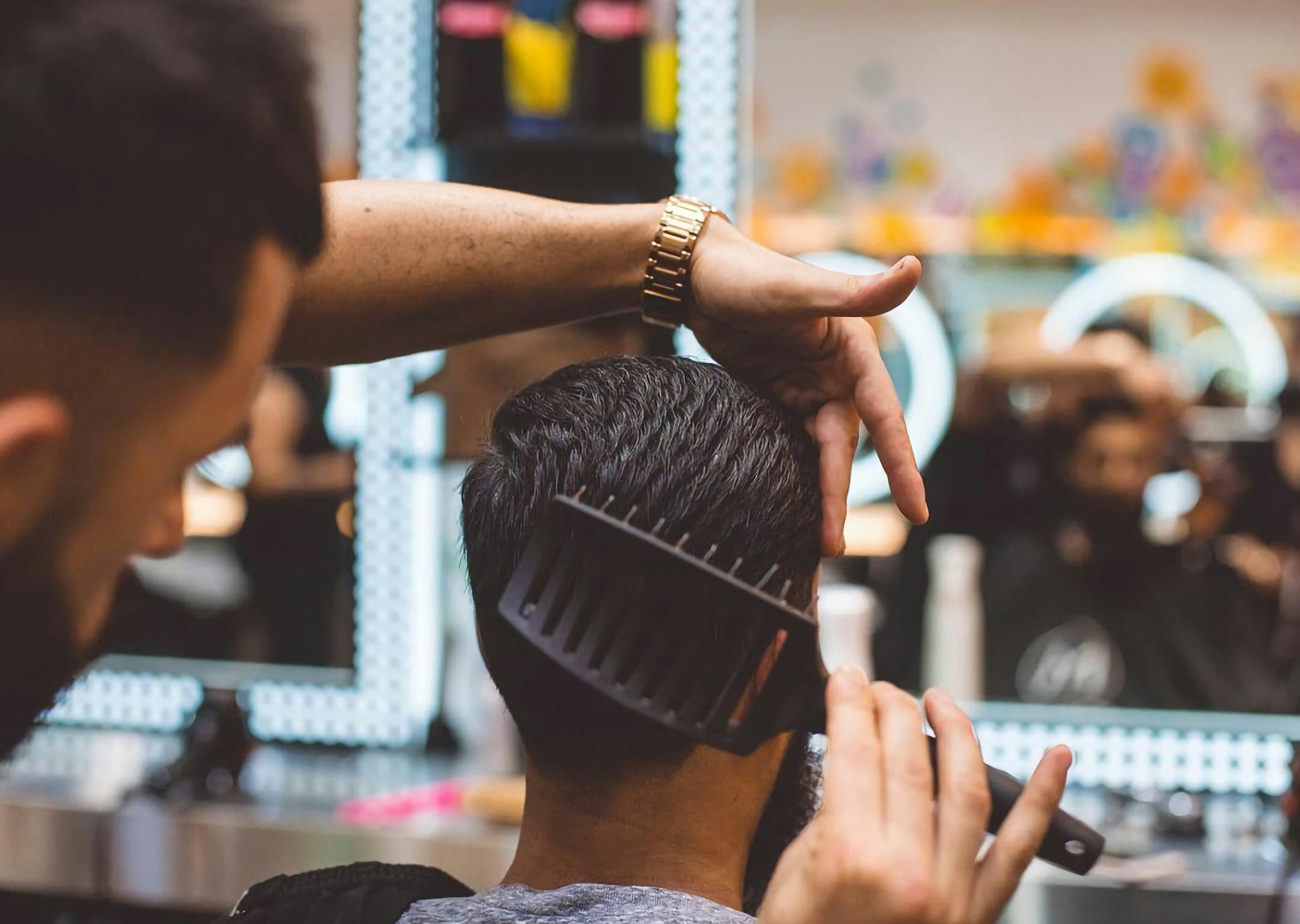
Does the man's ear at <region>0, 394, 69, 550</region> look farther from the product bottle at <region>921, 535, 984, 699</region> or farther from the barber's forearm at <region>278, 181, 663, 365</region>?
the product bottle at <region>921, 535, 984, 699</region>

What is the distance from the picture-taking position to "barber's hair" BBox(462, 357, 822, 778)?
0.99 meters

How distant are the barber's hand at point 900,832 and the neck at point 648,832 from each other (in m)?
0.28

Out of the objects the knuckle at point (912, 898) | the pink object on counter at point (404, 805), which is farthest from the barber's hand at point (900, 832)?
the pink object on counter at point (404, 805)

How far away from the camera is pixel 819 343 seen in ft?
3.66

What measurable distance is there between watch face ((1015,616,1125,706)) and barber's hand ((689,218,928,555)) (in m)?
2.16

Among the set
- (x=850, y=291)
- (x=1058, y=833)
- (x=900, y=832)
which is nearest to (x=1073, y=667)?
(x=850, y=291)

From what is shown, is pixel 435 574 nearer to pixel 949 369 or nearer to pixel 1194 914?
pixel 1194 914

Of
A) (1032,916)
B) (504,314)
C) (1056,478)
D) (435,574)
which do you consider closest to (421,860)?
(435,574)

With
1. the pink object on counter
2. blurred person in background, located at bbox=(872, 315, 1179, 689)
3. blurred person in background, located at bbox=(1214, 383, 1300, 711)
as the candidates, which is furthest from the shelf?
the pink object on counter

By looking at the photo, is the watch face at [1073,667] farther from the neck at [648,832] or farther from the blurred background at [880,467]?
the neck at [648,832]

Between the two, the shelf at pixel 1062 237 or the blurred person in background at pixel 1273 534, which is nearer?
the blurred person in background at pixel 1273 534

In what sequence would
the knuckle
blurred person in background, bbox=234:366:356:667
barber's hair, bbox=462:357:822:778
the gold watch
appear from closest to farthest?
the knuckle, barber's hair, bbox=462:357:822:778, the gold watch, blurred person in background, bbox=234:366:356:667

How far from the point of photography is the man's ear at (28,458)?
0.57m

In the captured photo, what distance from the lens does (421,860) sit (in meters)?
2.04
